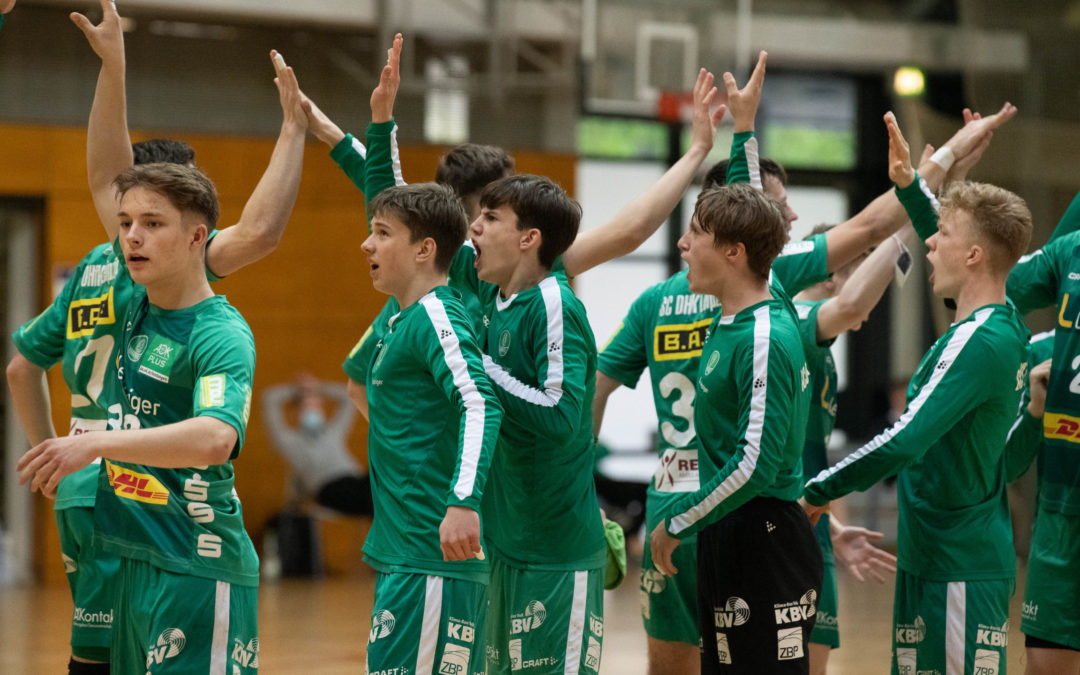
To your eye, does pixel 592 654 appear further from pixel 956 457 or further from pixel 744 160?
pixel 744 160

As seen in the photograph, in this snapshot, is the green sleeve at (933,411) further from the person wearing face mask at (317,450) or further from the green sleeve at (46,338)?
the person wearing face mask at (317,450)

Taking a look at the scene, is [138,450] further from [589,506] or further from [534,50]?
[534,50]

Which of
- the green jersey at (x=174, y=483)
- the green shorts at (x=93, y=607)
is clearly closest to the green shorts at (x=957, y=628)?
the green jersey at (x=174, y=483)

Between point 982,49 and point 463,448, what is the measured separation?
970 cm

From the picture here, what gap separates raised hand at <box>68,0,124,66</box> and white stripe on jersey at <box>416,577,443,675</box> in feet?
6.06

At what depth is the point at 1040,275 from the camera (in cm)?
426

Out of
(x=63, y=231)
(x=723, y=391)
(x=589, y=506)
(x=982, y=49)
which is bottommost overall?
(x=589, y=506)

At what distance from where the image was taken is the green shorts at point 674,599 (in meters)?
4.12

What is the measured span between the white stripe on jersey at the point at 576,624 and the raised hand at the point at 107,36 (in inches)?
82.0

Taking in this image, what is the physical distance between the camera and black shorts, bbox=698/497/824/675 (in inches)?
131

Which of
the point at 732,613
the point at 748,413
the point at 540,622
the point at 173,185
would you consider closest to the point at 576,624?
the point at 540,622

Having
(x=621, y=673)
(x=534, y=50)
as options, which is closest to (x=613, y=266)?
(x=534, y=50)

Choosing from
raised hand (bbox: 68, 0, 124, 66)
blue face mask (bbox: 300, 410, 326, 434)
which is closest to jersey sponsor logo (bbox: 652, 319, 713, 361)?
raised hand (bbox: 68, 0, 124, 66)

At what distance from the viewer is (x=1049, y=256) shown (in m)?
4.23
